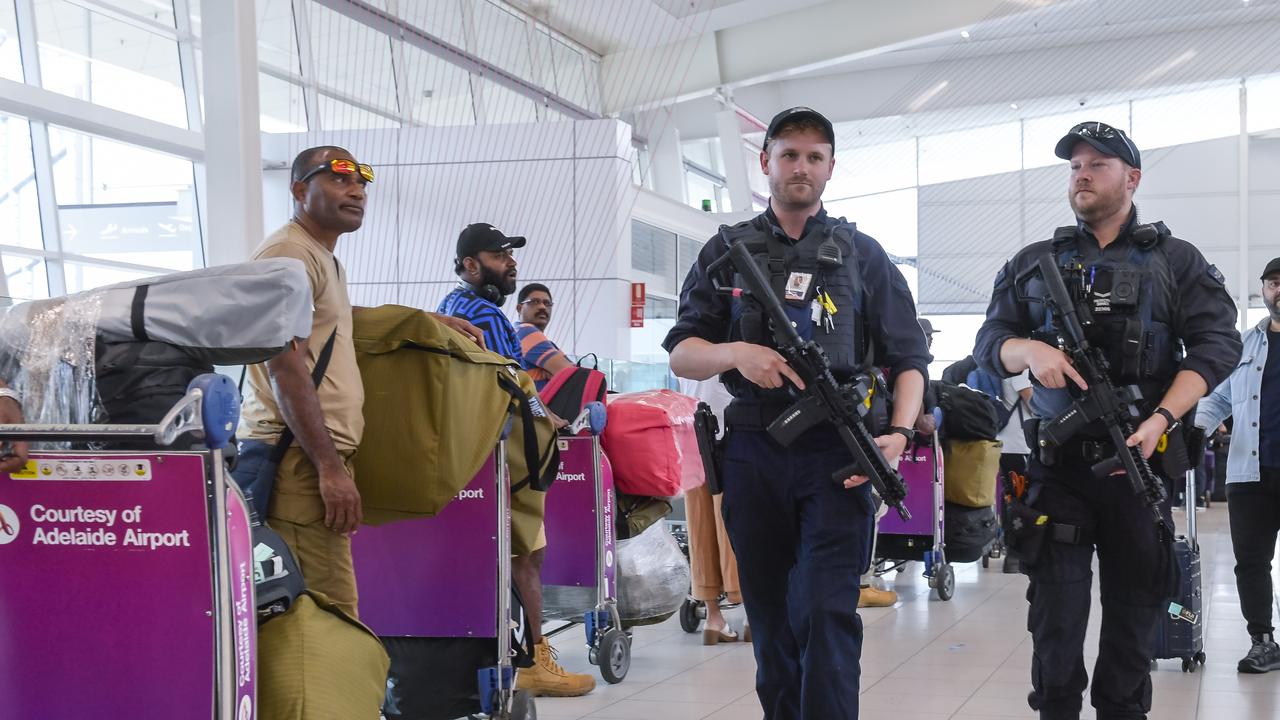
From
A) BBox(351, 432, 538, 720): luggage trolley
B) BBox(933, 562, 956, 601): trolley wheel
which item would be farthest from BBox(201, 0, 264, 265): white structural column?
BBox(933, 562, 956, 601): trolley wheel

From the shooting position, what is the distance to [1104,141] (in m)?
3.54

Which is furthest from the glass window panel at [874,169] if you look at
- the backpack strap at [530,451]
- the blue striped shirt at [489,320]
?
the backpack strap at [530,451]

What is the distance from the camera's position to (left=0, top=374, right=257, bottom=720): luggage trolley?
2.24 m

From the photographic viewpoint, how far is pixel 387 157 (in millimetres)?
12117

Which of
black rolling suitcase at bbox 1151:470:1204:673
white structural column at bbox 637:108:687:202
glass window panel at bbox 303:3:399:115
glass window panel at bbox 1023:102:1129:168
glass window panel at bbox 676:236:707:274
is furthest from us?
glass window panel at bbox 1023:102:1129:168

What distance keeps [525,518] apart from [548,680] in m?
0.96

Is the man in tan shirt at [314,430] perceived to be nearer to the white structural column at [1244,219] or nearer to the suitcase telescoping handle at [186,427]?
the suitcase telescoping handle at [186,427]

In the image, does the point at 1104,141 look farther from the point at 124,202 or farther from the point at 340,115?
the point at 340,115

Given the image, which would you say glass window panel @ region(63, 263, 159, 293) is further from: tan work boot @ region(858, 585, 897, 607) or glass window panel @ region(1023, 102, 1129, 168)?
glass window panel @ region(1023, 102, 1129, 168)

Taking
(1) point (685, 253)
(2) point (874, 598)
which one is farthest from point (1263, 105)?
(2) point (874, 598)

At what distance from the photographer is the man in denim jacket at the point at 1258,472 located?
217 inches

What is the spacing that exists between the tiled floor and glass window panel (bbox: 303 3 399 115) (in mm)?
7793

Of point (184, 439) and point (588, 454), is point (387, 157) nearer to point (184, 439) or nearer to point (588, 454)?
point (588, 454)

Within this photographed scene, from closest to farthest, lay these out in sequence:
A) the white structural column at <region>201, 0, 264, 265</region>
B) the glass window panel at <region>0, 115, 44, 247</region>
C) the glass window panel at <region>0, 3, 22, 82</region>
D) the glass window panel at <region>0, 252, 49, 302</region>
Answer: the white structural column at <region>201, 0, 264, 265</region> < the glass window panel at <region>0, 3, 22, 82</region> < the glass window panel at <region>0, 115, 44, 247</region> < the glass window panel at <region>0, 252, 49, 302</region>
